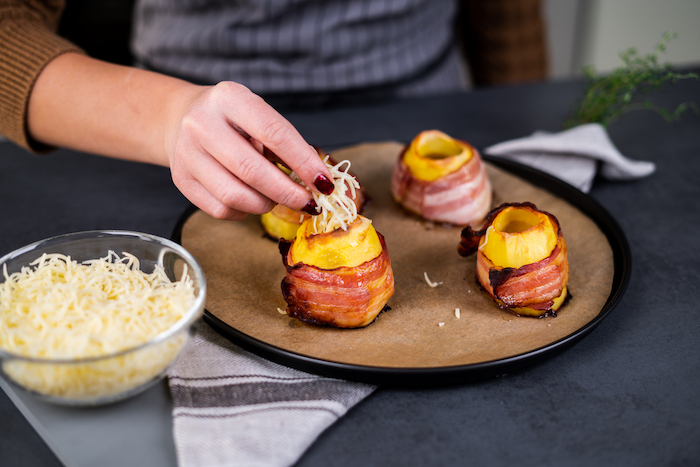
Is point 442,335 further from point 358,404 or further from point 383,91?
point 383,91

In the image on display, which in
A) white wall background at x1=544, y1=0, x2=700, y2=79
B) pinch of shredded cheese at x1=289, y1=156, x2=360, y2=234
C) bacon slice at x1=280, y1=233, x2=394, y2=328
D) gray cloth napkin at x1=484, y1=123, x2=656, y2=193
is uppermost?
pinch of shredded cheese at x1=289, y1=156, x2=360, y2=234

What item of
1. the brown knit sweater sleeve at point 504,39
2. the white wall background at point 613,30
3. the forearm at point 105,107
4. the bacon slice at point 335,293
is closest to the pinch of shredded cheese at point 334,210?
the bacon slice at point 335,293

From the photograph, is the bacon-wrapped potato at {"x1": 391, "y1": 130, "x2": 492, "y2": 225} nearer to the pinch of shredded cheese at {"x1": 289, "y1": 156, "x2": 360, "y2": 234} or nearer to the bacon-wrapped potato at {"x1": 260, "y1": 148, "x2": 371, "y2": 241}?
the bacon-wrapped potato at {"x1": 260, "y1": 148, "x2": 371, "y2": 241}

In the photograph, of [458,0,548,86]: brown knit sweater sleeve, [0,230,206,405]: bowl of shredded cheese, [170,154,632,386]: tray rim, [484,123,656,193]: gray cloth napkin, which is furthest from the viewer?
[458,0,548,86]: brown knit sweater sleeve

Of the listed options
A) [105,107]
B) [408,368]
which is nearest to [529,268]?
[408,368]

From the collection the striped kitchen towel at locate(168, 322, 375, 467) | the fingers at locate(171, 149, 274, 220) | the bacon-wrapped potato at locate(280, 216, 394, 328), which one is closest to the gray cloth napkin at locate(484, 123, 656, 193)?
the bacon-wrapped potato at locate(280, 216, 394, 328)

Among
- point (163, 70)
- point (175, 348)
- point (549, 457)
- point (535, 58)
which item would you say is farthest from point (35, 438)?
point (535, 58)

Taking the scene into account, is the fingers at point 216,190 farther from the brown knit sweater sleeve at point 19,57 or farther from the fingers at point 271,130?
the brown knit sweater sleeve at point 19,57
